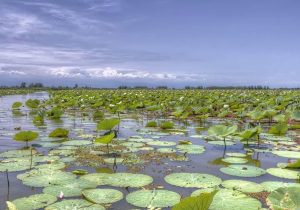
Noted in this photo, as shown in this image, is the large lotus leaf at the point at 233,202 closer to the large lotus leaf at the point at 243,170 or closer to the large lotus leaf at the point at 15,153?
the large lotus leaf at the point at 243,170

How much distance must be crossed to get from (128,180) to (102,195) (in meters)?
0.62

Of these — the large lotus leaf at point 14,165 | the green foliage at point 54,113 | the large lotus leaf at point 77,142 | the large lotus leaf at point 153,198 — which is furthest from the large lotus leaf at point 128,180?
the green foliage at point 54,113

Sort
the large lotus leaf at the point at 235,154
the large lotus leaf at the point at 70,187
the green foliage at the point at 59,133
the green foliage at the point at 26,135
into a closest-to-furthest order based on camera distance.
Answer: the large lotus leaf at the point at 70,187
the green foliage at the point at 26,135
the large lotus leaf at the point at 235,154
the green foliage at the point at 59,133

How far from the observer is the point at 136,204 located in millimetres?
3355

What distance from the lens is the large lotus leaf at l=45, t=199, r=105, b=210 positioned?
10.5 ft

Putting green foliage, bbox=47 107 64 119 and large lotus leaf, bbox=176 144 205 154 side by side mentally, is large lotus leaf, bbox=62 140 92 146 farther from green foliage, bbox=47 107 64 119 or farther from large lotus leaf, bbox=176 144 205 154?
green foliage, bbox=47 107 64 119

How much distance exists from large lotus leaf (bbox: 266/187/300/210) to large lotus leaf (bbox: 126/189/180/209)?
1.06m

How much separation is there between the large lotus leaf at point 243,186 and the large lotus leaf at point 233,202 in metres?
0.25

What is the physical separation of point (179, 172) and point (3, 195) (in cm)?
212

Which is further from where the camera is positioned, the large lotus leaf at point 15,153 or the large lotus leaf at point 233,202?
the large lotus leaf at point 15,153

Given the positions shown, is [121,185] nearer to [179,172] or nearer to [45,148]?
[179,172]

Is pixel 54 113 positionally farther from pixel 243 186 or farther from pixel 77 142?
pixel 243 186

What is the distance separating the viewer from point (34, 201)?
3.35m

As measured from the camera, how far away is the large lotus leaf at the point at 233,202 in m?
3.28
